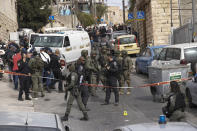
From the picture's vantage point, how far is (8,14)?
44906mm

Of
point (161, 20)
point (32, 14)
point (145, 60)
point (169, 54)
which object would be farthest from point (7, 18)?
point (169, 54)

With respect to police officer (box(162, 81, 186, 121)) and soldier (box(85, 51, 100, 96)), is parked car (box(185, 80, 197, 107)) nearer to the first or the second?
soldier (box(85, 51, 100, 96))

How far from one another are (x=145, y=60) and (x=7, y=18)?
2460cm

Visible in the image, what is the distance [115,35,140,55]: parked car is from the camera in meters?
33.2

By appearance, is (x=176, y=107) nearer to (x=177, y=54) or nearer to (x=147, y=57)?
(x=177, y=54)

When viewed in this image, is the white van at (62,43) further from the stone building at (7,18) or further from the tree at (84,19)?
the tree at (84,19)

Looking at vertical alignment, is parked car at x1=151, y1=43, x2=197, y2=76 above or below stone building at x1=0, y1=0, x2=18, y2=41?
below

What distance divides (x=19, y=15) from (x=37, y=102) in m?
37.8

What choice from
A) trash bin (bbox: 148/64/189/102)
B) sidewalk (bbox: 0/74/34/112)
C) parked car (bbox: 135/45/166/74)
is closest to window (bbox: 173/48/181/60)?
trash bin (bbox: 148/64/189/102)

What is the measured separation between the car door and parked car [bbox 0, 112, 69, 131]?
16.4 metres

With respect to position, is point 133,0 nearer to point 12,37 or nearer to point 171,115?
point 12,37

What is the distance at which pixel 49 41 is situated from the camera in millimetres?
24078

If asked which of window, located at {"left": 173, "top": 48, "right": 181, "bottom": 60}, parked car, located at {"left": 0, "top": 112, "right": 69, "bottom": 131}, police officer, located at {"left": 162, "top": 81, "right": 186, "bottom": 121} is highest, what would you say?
window, located at {"left": 173, "top": 48, "right": 181, "bottom": 60}

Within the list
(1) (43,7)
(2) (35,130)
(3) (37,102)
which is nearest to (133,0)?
(1) (43,7)
